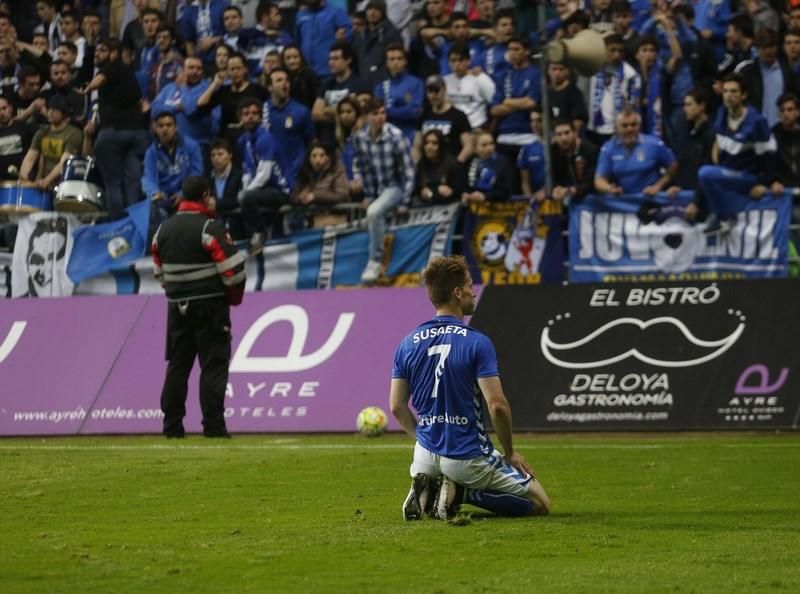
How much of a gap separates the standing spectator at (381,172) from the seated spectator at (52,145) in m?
5.25

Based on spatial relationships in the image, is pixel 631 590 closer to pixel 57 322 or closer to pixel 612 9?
pixel 57 322

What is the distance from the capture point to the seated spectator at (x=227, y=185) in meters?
22.0

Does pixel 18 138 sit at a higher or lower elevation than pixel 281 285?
higher

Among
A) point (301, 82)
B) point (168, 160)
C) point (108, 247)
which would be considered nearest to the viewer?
point (108, 247)

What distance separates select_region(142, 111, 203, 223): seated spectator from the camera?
2286 cm

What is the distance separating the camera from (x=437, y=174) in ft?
69.4

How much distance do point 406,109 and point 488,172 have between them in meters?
2.05

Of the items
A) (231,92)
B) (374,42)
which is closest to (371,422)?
(231,92)

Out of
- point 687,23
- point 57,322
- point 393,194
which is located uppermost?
point 687,23

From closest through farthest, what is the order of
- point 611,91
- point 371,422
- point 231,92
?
point 371,422 < point 611,91 < point 231,92

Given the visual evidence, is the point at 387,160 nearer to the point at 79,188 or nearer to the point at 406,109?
the point at 406,109

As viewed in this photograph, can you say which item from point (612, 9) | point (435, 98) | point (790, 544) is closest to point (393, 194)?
point (435, 98)

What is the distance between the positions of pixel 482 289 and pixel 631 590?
11.8 m

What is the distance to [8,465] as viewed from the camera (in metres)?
13.5
